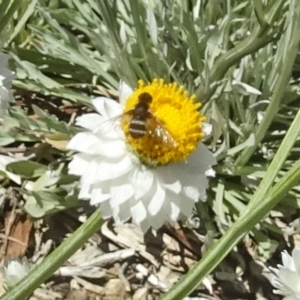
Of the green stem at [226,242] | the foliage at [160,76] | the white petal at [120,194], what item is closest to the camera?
the green stem at [226,242]

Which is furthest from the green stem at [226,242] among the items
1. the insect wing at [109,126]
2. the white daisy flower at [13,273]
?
the white daisy flower at [13,273]

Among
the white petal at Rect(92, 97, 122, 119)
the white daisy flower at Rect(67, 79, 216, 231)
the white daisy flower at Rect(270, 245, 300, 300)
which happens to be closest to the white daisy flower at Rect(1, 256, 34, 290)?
the white daisy flower at Rect(67, 79, 216, 231)

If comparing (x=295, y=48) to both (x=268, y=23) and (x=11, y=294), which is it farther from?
(x=11, y=294)

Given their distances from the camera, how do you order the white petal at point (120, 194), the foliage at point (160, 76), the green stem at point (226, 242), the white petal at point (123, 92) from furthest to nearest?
1. the foliage at point (160, 76)
2. the white petal at point (123, 92)
3. the white petal at point (120, 194)
4. the green stem at point (226, 242)

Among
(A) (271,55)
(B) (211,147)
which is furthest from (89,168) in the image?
(A) (271,55)

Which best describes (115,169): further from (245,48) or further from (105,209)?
(245,48)

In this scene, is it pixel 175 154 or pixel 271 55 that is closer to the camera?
pixel 175 154

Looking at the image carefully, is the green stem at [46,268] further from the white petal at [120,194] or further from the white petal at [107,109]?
the white petal at [107,109]
